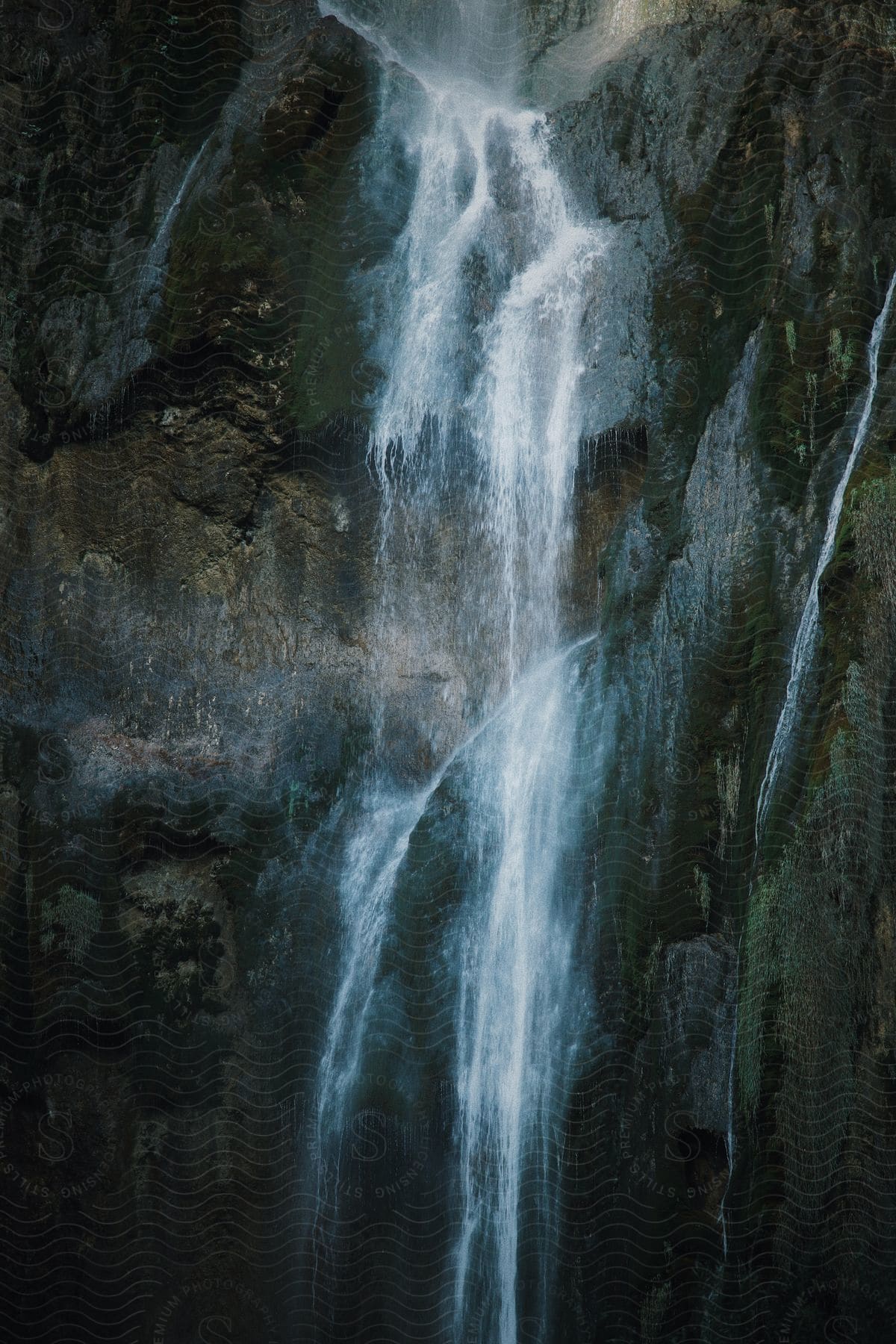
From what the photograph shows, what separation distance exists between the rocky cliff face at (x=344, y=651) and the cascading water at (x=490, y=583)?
19cm

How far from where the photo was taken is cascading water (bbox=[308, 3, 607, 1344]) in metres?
8.05

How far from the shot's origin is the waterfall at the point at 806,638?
7.84 meters

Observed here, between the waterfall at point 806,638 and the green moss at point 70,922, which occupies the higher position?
the waterfall at point 806,638

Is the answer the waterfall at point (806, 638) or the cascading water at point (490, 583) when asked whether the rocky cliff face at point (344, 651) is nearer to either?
the waterfall at point (806, 638)

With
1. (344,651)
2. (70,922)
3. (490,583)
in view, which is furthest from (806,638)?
(70,922)

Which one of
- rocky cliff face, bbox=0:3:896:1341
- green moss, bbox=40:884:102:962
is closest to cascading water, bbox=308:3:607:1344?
rocky cliff face, bbox=0:3:896:1341

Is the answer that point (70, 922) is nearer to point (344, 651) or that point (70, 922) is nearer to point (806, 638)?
point (344, 651)

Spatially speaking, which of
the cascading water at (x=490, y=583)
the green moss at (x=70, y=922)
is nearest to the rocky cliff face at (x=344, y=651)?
the green moss at (x=70, y=922)

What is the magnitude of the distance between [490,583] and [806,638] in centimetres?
209

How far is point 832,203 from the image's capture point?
832cm

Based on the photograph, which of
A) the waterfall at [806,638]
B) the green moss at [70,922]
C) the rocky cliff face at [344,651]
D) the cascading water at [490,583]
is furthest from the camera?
the green moss at [70,922]

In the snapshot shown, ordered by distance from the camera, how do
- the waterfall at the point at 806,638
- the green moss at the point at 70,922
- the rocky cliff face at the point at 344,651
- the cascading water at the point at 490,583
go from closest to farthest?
1. the rocky cliff face at the point at 344,651
2. the waterfall at the point at 806,638
3. the cascading water at the point at 490,583
4. the green moss at the point at 70,922

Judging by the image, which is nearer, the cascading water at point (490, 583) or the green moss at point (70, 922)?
the cascading water at point (490, 583)

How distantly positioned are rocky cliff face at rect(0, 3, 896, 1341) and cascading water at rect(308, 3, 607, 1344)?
0.19m
